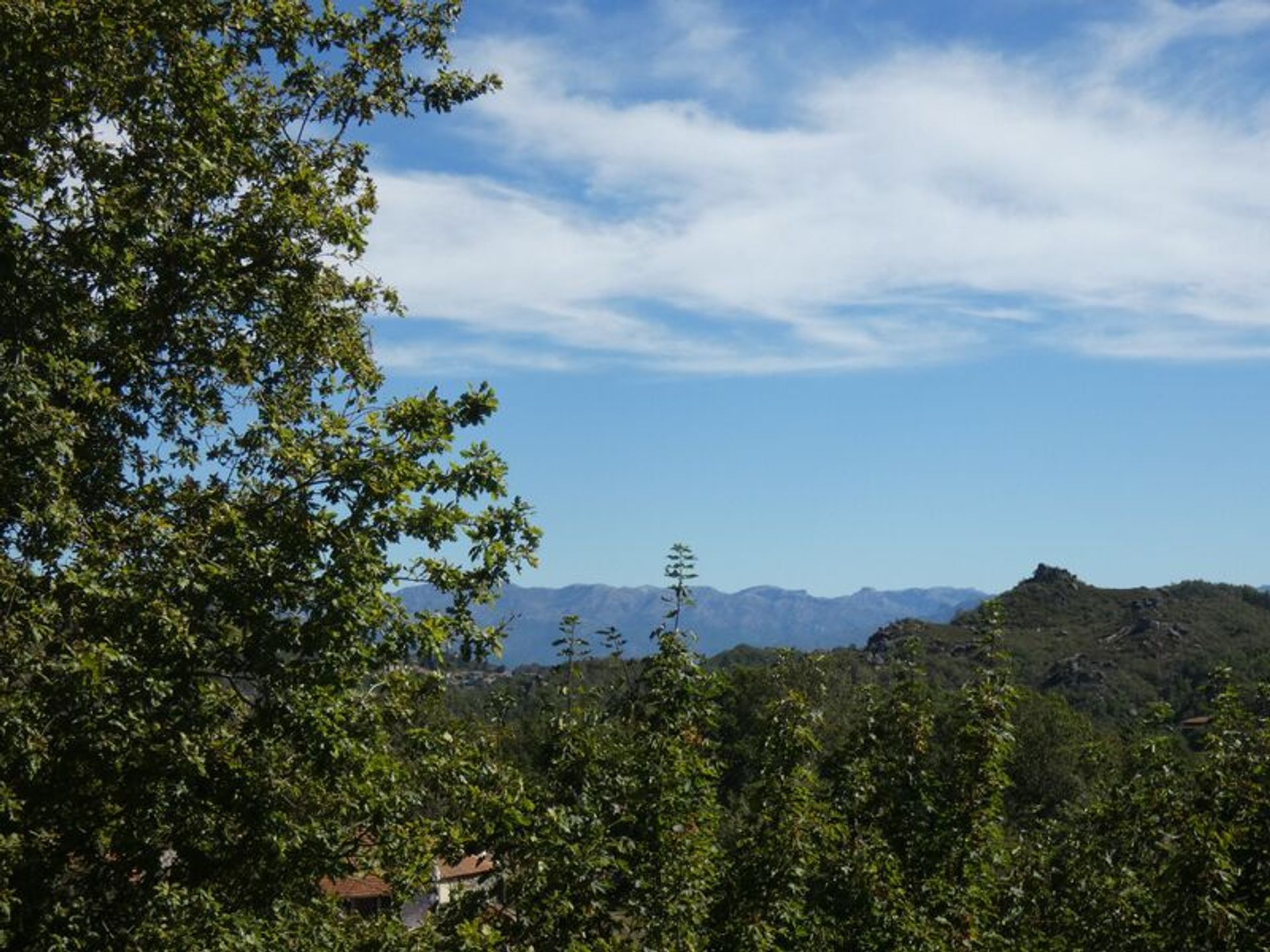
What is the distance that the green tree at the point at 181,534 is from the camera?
29.2 feet

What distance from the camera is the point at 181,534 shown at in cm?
942

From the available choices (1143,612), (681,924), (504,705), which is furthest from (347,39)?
(1143,612)

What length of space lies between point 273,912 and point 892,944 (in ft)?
21.1

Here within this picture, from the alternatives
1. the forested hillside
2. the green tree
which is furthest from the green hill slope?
the green tree

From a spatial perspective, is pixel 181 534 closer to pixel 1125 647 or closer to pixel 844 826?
pixel 844 826

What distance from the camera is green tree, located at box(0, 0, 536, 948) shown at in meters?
8.91

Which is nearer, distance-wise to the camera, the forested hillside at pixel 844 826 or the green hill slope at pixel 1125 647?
the forested hillside at pixel 844 826

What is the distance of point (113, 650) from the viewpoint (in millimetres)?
8211

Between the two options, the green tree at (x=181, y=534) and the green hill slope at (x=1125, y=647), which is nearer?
the green tree at (x=181, y=534)

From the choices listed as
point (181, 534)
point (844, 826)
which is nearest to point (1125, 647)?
point (844, 826)

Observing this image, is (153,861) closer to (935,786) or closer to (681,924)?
(681,924)

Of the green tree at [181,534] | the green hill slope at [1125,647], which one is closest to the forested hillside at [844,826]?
the green tree at [181,534]

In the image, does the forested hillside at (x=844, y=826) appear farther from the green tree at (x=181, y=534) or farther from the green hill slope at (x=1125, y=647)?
the green hill slope at (x=1125, y=647)

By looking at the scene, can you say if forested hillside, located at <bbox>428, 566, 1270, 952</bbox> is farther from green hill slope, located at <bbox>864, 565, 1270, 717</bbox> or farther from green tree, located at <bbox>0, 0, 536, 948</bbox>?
green hill slope, located at <bbox>864, 565, 1270, 717</bbox>
